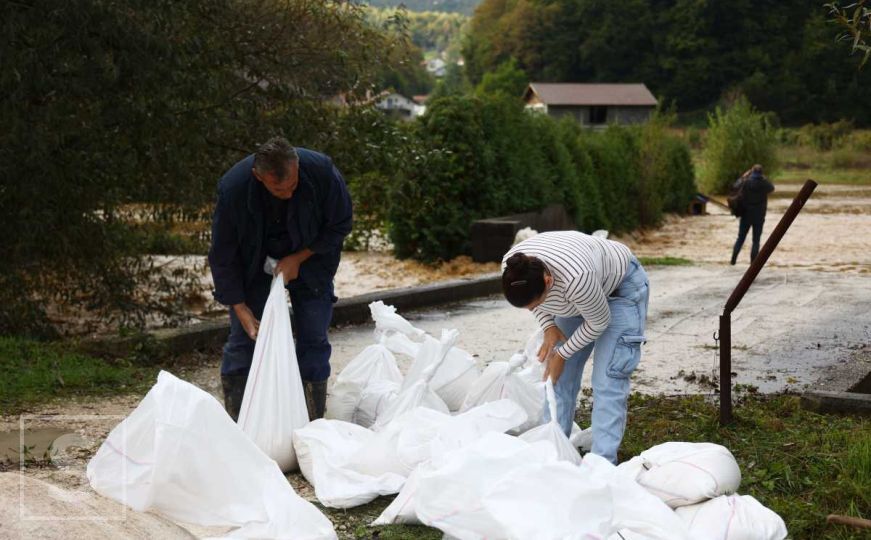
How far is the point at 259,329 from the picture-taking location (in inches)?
184

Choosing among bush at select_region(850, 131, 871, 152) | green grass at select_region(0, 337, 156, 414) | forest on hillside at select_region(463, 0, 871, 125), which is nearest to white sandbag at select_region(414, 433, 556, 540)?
green grass at select_region(0, 337, 156, 414)

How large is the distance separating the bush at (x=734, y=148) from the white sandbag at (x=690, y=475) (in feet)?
100

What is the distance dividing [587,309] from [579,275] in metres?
0.17

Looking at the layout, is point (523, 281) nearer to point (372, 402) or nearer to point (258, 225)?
point (258, 225)

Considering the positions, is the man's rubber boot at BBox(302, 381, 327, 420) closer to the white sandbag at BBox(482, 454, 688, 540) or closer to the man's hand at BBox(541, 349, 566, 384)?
the man's hand at BBox(541, 349, 566, 384)

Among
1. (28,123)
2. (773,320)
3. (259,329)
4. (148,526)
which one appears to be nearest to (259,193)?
(259,329)

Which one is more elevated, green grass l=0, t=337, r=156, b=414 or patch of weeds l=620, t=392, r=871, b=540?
patch of weeds l=620, t=392, r=871, b=540

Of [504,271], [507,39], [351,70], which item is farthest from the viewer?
[507,39]

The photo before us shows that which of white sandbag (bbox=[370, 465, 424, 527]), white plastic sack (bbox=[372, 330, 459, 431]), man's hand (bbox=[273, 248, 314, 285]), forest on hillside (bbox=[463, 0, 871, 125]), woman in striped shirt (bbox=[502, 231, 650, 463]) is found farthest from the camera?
forest on hillside (bbox=[463, 0, 871, 125])

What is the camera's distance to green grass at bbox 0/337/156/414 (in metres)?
5.76

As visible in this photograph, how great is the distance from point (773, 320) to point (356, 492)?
6034 millimetres

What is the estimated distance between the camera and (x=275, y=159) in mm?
4434

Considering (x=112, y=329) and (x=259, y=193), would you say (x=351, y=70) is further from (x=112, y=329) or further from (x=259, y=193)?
(x=259, y=193)

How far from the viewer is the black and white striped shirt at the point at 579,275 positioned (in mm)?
3969
